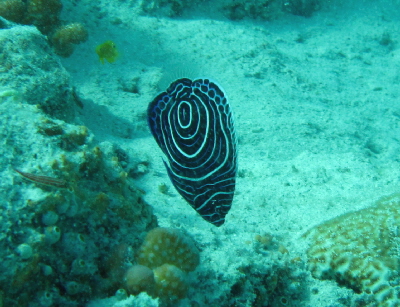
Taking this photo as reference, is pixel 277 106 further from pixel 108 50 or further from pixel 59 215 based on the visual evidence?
pixel 59 215

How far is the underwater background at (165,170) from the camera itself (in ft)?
6.28

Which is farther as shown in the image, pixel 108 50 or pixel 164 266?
pixel 108 50

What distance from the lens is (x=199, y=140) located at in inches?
78.9

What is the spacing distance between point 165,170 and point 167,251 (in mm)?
2421

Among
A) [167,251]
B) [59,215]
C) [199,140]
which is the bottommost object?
[167,251]

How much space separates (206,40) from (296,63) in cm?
247

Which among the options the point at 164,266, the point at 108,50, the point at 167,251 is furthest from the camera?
the point at 108,50

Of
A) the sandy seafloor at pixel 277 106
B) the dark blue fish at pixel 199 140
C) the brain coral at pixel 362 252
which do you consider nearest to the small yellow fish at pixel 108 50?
the sandy seafloor at pixel 277 106

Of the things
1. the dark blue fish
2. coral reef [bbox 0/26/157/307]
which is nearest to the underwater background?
coral reef [bbox 0/26/157/307]

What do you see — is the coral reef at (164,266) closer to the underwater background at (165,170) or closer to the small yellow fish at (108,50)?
the underwater background at (165,170)

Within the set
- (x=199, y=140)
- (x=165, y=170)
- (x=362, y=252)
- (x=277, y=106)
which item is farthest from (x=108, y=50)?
(x=362, y=252)

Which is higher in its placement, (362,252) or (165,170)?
(362,252)

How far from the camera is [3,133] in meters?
2.13

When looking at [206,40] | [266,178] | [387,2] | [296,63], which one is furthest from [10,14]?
[387,2]
